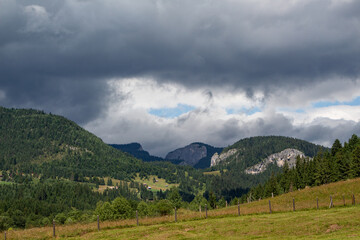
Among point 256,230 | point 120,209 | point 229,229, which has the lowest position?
point 120,209

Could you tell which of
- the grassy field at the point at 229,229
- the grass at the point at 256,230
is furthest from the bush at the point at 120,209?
the grass at the point at 256,230

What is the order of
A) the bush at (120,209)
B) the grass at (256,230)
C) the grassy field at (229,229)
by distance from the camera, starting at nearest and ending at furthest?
the grass at (256,230)
the grassy field at (229,229)
the bush at (120,209)

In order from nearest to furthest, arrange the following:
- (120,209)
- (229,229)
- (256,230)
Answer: (256,230)
(229,229)
(120,209)

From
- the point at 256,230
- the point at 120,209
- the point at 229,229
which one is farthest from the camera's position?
the point at 120,209

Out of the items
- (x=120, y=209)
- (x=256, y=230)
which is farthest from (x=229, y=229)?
(x=120, y=209)

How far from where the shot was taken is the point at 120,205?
152875 mm

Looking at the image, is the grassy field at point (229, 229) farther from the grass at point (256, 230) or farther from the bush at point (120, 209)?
the bush at point (120, 209)

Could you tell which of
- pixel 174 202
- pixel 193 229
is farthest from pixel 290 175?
pixel 193 229

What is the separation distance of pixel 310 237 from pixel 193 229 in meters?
16.1

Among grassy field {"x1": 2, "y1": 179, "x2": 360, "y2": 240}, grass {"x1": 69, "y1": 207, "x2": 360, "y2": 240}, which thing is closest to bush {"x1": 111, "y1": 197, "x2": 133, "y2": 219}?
grassy field {"x1": 2, "y1": 179, "x2": 360, "y2": 240}

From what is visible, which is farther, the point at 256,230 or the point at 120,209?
the point at 120,209

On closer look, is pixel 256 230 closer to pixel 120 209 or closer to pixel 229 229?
pixel 229 229

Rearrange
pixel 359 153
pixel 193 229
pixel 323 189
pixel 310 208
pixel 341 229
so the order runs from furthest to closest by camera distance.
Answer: pixel 359 153, pixel 323 189, pixel 310 208, pixel 193 229, pixel 341 229

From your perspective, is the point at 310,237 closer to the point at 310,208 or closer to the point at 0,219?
the point at 310,208
